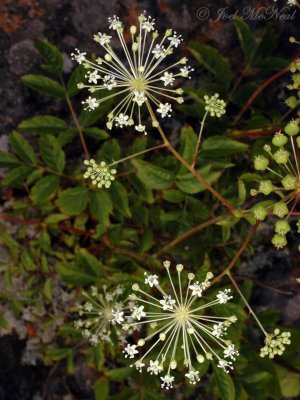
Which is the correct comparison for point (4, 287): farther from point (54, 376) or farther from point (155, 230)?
point (155, 230)

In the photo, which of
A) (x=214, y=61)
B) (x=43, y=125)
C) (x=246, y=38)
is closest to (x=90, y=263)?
(x=43, y=125)

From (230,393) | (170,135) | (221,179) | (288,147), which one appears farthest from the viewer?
(170,135)

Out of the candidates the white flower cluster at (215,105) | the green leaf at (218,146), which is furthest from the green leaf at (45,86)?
the white flower cluster at (215,105)

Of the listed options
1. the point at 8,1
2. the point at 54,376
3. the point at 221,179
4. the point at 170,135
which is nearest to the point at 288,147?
the point at 221,179

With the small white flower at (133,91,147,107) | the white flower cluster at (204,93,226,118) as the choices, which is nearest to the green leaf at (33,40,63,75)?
the small white flower at (133,91,147,107)

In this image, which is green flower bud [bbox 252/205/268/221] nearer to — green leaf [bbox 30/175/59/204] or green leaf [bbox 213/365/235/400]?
green leaf [bbox 213/365/235/400]

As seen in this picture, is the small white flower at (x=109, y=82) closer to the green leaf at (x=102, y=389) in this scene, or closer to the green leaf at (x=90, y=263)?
the green leaf at (x=90, y=263)
